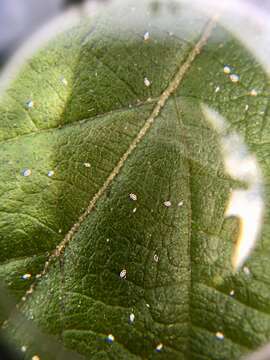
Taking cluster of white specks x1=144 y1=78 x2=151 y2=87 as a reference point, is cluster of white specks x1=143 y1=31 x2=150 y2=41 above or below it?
above

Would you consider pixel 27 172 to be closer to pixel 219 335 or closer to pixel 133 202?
pixel 133 202

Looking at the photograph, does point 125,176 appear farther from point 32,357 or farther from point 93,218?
point 32,357

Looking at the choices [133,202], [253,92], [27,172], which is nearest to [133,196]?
[133,202]

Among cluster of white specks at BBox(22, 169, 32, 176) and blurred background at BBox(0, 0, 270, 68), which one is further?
blurred background at BBox(0, 0, 270, 68)

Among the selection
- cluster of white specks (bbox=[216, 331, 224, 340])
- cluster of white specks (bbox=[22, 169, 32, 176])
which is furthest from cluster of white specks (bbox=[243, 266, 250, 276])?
cluster of white specks (bbox=[22, 169, 32, 176])

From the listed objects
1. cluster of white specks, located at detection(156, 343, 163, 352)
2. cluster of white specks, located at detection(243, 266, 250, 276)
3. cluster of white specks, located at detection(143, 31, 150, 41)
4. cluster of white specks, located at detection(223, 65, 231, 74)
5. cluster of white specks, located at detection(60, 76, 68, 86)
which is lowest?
cluster of white specks, located at detection(156, 343, 163, 352)

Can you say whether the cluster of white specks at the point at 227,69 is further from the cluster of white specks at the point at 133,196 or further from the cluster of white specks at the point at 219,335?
the cluster of white specks at the point at 219,335

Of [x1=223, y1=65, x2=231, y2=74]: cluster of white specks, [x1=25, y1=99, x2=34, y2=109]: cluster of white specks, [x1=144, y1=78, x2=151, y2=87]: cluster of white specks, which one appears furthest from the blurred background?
[x1=223, y1=65, x2=231, y2=74]: cluster of white specks

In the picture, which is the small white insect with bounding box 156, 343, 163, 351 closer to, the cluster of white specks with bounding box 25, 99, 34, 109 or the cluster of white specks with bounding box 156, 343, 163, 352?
the cluster of white specks with bounding box 156, 343, 163, 352

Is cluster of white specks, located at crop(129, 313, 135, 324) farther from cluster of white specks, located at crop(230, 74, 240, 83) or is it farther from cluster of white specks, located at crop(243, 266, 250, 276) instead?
cluster of white specks, located at crop(230, 74, 240, 83)
